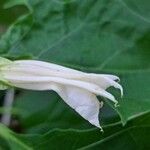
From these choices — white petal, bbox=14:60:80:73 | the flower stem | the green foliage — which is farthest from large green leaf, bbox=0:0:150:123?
the flower stem

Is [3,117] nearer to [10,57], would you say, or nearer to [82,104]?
[10,57]

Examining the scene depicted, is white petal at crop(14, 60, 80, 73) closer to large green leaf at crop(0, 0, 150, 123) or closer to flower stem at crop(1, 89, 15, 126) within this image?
large green leaf at crop(0, 0, 150, 123)

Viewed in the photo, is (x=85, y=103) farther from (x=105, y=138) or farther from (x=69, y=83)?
(x=105, y=138)

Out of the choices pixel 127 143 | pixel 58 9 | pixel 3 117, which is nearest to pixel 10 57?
pixel 58 9

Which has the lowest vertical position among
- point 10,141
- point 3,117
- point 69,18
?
point 3,117

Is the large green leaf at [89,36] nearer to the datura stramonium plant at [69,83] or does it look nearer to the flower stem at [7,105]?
the datura stramonium plant at [69,83]

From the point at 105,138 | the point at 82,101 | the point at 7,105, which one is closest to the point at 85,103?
the point at 82,101
